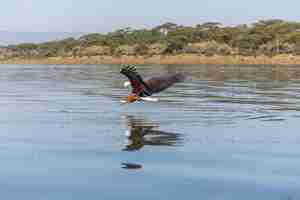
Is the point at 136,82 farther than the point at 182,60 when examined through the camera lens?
No

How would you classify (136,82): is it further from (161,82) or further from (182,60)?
(182,60)

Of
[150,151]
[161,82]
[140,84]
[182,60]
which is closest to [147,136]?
[150,151]

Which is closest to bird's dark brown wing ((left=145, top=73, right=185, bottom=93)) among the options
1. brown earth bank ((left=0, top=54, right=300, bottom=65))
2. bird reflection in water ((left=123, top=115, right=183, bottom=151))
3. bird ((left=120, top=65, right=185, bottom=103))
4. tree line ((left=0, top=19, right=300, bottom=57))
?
bird ((left=120, top=65, right=185, bottom=103))

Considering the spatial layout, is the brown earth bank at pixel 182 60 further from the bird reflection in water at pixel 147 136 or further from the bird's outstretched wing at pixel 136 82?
the bird reflection in water at pixel 147 136

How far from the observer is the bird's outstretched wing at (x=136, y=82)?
53.2 feet

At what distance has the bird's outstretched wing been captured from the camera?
53.2 feet

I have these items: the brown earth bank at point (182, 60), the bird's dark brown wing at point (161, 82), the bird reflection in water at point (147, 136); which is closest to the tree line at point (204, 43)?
the brown earth bank at point (182, 60)

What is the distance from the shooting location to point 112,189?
9.09 m

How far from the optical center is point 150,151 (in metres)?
12.0

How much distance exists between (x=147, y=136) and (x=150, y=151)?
1.83 meters

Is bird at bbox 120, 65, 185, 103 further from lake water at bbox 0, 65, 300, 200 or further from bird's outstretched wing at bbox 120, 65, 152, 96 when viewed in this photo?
lake water at bbox 0, 65, 300, 200

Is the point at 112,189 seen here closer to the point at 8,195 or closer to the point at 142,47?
the point at 8,195

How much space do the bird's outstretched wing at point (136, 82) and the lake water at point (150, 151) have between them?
0.63 meters

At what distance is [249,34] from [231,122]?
89.8m
